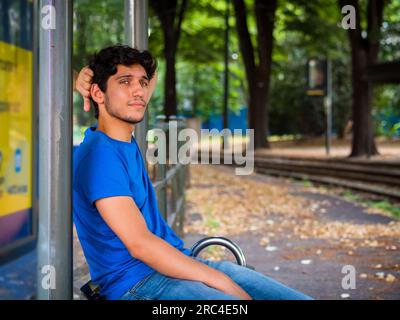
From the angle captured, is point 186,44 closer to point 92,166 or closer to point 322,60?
point 322,60

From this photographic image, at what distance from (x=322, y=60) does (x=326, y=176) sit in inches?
236

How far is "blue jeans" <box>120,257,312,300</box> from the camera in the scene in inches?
77.1

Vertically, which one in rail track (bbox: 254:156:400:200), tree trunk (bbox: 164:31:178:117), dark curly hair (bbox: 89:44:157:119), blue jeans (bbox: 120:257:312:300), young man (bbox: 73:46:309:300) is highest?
tree trunk (bbox: 164:31:178:117)

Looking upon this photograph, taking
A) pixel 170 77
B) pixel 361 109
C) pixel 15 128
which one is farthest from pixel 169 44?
pixel 15 128

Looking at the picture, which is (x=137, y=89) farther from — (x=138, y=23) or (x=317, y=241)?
(x=317, y=241)

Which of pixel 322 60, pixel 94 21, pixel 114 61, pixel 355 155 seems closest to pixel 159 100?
pixel 322 60

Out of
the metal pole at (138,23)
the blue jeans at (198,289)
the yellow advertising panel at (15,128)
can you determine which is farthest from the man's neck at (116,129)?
the yellow advertising panel at (15,128)

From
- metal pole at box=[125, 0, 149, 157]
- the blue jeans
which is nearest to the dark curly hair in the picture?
the blue jeans

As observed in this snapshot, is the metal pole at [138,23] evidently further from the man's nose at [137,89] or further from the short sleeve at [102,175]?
the short sleeve at [102,175]

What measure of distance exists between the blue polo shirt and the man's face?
0.27 feet

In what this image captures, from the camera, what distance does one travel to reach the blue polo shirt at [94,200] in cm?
196

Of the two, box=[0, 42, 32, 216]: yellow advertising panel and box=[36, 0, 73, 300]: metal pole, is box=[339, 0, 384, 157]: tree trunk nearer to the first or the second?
box=[0, 42, 32, 216]: yellow advertising panel

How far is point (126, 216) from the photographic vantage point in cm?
191

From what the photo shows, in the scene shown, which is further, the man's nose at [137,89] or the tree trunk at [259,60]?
the tree trunk at [259,60]
